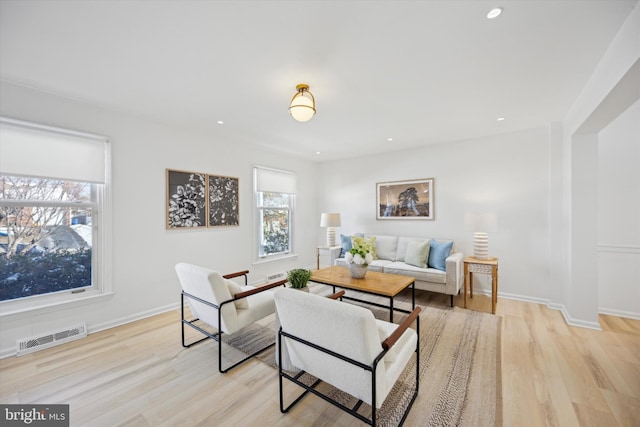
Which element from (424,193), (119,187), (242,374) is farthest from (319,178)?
(242,374)

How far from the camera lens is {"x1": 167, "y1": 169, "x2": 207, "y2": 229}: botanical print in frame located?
3.54m

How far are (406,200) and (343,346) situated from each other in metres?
3.90

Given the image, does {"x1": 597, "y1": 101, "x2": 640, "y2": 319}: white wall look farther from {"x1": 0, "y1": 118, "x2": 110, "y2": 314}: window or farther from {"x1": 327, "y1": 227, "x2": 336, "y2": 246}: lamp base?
{"x1": 0, "y1": 118, "x2": 110, "y2": 314}: window

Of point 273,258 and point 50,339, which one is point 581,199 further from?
point 50,339

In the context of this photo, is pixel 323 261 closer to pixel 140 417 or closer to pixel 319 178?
pixel 319 178

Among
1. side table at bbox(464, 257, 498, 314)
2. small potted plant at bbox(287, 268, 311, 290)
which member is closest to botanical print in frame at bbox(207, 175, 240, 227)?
small potted plant at bbox(287, 268, 311, 290)

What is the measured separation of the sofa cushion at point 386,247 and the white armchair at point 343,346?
2.88 m

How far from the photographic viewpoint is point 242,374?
2166 millimetres

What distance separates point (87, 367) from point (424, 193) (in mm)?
4972

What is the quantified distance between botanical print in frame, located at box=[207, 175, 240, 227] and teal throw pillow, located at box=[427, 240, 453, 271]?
128 inches

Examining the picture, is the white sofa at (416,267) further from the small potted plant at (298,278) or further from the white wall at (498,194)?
the small potted plant at (298,278)

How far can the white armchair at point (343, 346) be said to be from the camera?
1.34 m

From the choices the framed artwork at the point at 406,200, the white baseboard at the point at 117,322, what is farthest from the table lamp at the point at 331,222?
the white baseboard at the point at 117,322

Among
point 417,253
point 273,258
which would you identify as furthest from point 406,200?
point 273,258
